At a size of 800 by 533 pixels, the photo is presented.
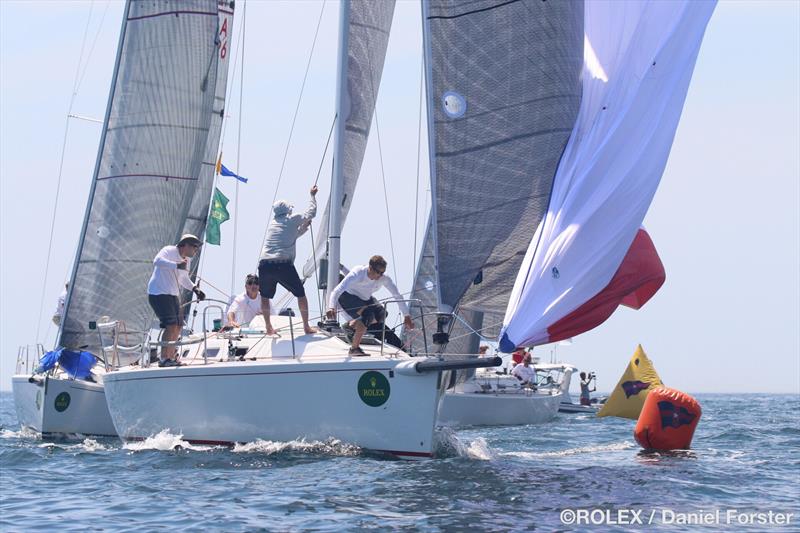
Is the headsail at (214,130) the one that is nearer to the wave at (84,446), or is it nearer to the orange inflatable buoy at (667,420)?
the wave at (84,446)

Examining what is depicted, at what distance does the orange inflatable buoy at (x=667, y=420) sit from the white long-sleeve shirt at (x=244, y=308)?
5854mm

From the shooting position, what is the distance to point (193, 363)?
14.4m

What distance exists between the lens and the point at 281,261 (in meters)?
14.7

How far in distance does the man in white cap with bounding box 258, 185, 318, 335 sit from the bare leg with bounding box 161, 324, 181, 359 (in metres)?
1.23

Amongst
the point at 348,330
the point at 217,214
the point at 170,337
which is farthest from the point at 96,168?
the point at 348,330

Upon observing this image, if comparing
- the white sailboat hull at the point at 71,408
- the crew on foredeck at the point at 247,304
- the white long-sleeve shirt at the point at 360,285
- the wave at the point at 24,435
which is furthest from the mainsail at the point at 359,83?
the wave at the point at 24,435

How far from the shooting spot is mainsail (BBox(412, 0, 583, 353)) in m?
13.6

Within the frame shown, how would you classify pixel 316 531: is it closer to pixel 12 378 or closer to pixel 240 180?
pixel 12 378

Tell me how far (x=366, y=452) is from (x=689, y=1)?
6364 millimetres

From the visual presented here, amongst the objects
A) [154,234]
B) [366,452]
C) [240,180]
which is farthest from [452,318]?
[240,180]

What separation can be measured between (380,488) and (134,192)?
33.1 feet

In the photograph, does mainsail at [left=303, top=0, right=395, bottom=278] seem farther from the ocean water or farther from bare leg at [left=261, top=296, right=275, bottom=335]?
the ocean water

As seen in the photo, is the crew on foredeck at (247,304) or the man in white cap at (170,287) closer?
the man in white cap at (170,287)

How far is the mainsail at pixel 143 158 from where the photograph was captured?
19203 millimetres
